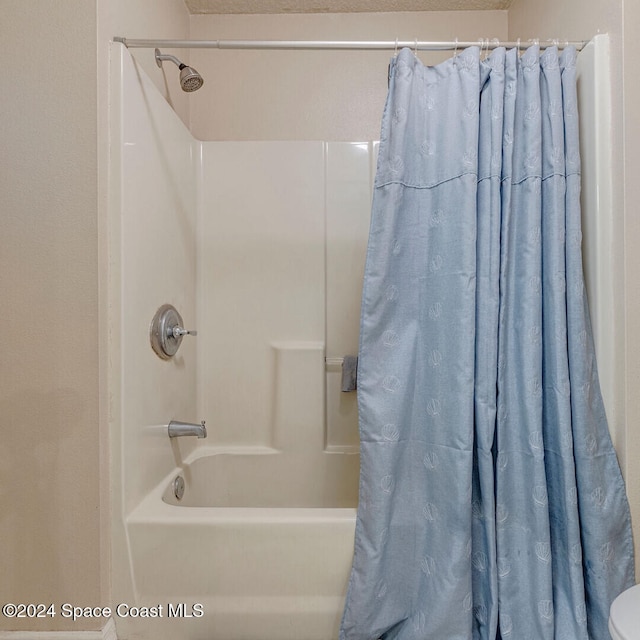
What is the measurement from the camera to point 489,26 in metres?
2.22

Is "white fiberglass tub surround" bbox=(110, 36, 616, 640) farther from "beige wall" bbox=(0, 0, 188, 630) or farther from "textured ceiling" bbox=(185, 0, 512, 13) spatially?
"textured ceiling" bbox=(185, 0, 512, 13)

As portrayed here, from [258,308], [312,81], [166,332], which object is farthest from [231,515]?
[312,81]

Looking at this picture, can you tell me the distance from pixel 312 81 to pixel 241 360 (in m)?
1.30

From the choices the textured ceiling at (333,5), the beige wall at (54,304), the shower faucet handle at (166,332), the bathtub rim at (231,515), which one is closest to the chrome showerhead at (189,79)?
the beige wall at (54,304)

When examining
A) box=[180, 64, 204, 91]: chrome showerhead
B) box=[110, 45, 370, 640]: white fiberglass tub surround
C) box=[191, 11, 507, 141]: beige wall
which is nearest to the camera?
box=[180, 64, 204, 91]: chrome showerhead

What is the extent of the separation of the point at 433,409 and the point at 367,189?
46.0 inches

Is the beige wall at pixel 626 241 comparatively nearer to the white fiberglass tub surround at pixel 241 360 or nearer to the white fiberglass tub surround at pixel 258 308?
the white fiberglass tub surround at pixel 241 360

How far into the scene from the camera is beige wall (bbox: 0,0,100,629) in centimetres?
121

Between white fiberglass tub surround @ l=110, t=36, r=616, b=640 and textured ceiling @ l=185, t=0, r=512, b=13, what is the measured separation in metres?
0.63

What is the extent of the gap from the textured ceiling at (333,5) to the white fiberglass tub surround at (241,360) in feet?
2.07

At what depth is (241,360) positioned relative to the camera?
2.14 meters

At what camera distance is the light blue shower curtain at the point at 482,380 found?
1.22 metres

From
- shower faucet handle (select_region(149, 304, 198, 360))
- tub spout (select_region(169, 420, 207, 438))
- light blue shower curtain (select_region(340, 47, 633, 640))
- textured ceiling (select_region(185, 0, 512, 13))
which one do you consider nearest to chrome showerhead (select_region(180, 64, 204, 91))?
light blue shower curtain (select_region(340, 47, 633, 640))

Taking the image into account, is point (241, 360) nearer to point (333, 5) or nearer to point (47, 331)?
point (47, 331)
